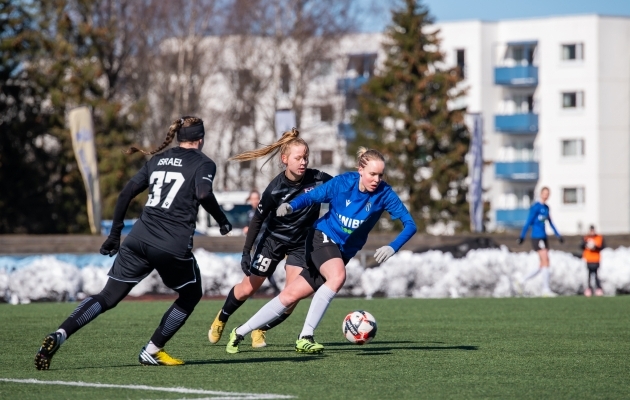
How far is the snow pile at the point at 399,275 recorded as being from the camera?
63.6 ft

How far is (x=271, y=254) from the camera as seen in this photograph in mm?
10328

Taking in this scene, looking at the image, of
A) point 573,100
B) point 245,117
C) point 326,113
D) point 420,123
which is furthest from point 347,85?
point 573,100

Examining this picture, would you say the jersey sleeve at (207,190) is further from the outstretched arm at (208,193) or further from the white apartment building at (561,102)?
the white apartment building at (561,102)

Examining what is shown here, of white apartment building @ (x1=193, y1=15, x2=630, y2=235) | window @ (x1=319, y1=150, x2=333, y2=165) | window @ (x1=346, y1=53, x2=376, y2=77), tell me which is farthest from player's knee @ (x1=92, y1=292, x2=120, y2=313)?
white apartment building @ (x1=193, y1=15, x2=630, y2=235)

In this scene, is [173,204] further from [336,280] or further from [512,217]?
[512,217]

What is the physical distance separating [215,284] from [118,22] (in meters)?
26.5

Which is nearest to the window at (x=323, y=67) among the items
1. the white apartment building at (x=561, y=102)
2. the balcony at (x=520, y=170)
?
the white apartment building at (x=561, y=102)

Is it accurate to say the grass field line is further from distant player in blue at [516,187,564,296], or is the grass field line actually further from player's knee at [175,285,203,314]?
distant player in blue at [516,187,564,296]

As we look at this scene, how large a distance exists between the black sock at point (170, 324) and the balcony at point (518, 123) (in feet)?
205

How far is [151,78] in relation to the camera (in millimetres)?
47719

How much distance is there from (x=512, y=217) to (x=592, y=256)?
160 ft

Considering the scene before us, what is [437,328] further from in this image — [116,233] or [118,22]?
[118,22]

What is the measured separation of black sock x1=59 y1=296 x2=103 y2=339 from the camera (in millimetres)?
8062

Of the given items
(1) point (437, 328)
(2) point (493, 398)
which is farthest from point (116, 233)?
(1) point (437, 328)
